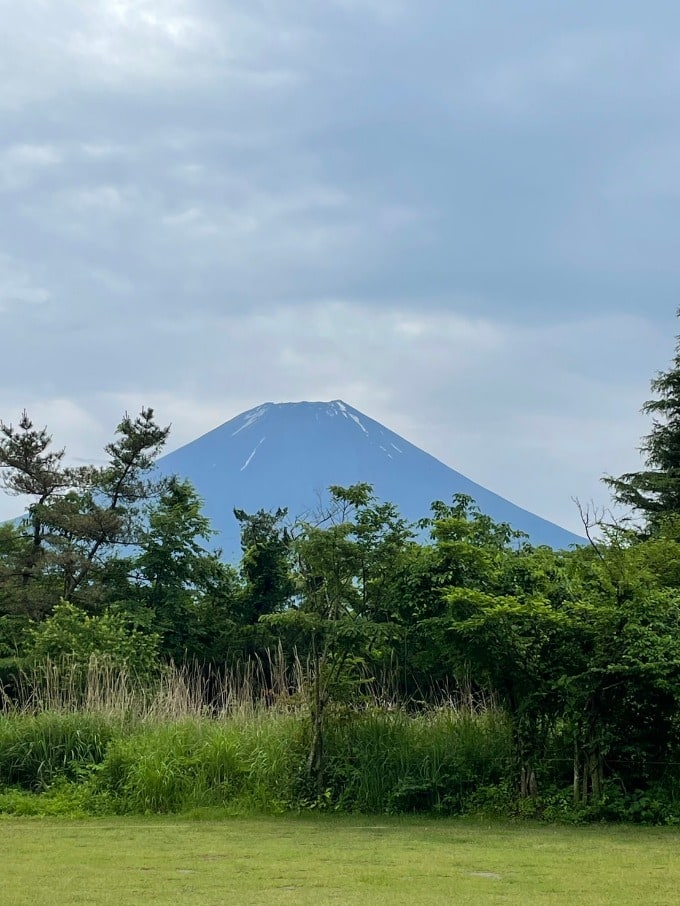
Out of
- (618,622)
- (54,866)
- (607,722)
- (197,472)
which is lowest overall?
(54,866)

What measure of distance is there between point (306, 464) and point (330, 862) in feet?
486

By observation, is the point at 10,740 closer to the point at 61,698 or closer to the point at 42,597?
the point at 61,698

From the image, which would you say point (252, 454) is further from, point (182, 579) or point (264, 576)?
point (182, 579)

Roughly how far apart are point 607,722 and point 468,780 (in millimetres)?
1492

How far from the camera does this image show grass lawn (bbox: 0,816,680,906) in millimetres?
6047

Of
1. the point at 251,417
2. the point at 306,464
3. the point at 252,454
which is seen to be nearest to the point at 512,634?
the point at 306,464

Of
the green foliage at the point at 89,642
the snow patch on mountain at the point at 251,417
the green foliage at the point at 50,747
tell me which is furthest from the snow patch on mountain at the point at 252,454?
the green foliage at the point at 50,747

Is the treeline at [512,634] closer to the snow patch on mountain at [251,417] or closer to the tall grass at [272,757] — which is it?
the tall grass at [272,757]

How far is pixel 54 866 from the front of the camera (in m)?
7.19

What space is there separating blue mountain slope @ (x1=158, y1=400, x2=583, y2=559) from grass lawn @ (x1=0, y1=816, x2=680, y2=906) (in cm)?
11039

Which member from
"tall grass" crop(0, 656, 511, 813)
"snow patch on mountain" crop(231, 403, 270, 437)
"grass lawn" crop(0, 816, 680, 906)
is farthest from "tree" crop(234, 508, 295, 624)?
"snow patch on mountain" crop(231, 403, 270, 437)

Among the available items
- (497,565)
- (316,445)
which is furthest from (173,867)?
(316,445)

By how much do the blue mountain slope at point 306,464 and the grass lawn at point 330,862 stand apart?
11039cm

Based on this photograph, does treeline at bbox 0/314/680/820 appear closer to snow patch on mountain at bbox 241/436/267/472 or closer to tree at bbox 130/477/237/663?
tree at bbox 130/477/237/663
